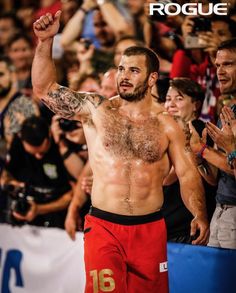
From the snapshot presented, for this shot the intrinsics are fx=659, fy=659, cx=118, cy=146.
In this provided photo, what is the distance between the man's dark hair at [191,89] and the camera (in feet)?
12.5

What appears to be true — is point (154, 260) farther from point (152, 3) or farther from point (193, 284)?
point (152, 3)

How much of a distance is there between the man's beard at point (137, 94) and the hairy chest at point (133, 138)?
0.34 feet

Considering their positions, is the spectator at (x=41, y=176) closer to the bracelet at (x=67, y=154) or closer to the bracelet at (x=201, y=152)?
the bracelet at (x=67, y=154)

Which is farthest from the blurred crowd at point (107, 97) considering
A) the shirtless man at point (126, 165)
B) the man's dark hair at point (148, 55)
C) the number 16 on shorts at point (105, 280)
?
the number 16 on shorts at point (105, 280)

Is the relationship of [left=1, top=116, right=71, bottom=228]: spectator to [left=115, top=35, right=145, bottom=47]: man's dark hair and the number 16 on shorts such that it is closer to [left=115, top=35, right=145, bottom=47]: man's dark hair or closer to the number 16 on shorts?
[left=115, top=35, right=145, bottom=47]: man's dark hair

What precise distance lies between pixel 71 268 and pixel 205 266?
93 centimetres

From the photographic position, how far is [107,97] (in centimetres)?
410

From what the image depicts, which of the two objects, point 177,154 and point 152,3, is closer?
point 177,154

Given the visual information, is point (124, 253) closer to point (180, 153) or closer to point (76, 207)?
point (180, 153)

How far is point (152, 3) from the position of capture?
3.89 metres

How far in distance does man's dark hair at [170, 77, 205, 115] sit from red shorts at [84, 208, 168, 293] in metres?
0.78

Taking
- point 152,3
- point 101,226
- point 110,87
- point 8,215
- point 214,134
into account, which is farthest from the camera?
point 8,215

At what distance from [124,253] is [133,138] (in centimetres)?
59

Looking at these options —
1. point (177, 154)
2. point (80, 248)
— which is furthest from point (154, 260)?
point (80, 248)
